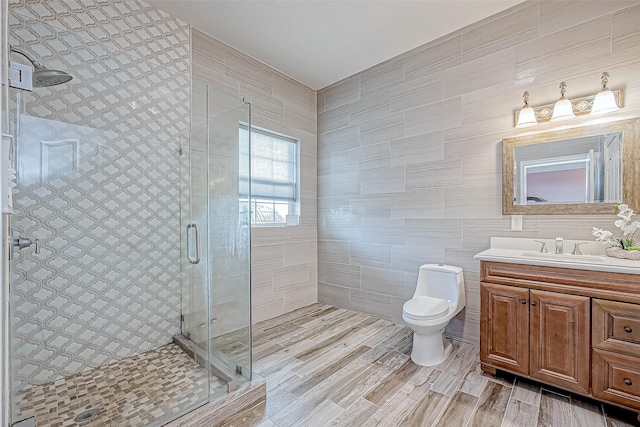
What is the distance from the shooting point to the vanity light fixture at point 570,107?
78.7 inches

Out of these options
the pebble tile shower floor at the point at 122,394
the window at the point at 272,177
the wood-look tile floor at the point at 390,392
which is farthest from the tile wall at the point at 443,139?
the pebble tile shower floor at the point at 122,394

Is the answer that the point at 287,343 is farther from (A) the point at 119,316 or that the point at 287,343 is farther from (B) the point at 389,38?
(B) the point at 389,38

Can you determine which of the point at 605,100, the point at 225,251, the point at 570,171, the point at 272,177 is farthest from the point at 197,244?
the point at 605,100

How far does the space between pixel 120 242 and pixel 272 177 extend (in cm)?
159

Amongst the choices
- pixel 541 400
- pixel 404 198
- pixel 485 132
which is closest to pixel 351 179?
pixel 404 198

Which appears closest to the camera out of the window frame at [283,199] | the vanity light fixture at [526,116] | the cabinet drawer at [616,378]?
the cabinet drawer at [616,378]

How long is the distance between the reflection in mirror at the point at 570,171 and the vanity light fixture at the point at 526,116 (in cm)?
17

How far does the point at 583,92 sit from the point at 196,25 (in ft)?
10.1

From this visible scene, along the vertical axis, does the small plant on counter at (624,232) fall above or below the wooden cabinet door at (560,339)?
above

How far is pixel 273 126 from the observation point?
3.32 m

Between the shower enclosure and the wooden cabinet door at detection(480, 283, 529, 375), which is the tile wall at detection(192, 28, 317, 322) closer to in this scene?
the shower enclosure

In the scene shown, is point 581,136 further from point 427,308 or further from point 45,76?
point 45,76

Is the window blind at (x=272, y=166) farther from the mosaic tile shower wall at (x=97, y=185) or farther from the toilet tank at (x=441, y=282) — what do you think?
the toilet tank at (x=441, y=282)

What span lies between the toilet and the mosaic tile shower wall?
1.97 metres
